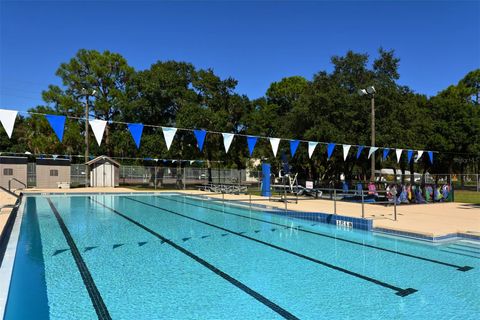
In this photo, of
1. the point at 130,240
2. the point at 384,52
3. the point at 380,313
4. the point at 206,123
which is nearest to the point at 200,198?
the point at 206,123

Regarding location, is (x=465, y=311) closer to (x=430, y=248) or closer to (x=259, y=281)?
(x=259, y=281)

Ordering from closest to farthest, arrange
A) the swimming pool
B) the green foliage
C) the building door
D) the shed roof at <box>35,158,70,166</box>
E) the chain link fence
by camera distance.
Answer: the swimming pool < the green foliage < the shed roof at <box>35,158,70,166</box> < the building door < the chain link fence

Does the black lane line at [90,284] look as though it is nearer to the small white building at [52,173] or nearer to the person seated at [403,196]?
the person seated at [403,196]

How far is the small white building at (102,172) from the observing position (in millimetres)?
29953

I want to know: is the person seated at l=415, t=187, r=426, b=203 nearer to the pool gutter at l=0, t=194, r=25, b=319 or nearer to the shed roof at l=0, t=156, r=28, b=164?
the pool gutter at l=0, t=194, r=25, b=319

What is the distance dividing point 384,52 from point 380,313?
28069 millimetres

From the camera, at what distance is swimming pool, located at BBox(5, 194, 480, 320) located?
15.1 feet

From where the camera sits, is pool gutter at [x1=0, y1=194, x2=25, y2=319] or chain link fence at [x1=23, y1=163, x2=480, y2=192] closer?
pool gutter at [x1=0, y1=194, x2=25, y2=319]

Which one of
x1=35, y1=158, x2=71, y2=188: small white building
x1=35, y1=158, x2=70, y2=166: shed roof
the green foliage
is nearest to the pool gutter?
the green foliage

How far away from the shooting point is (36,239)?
8930mm

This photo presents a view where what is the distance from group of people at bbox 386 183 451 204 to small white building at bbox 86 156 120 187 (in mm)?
22198

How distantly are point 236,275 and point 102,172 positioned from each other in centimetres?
2657

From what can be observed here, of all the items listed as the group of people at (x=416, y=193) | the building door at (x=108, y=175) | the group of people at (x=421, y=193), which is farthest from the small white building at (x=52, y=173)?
the group of people at (x=421, y=193)

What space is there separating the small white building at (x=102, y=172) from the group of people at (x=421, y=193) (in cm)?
2220
